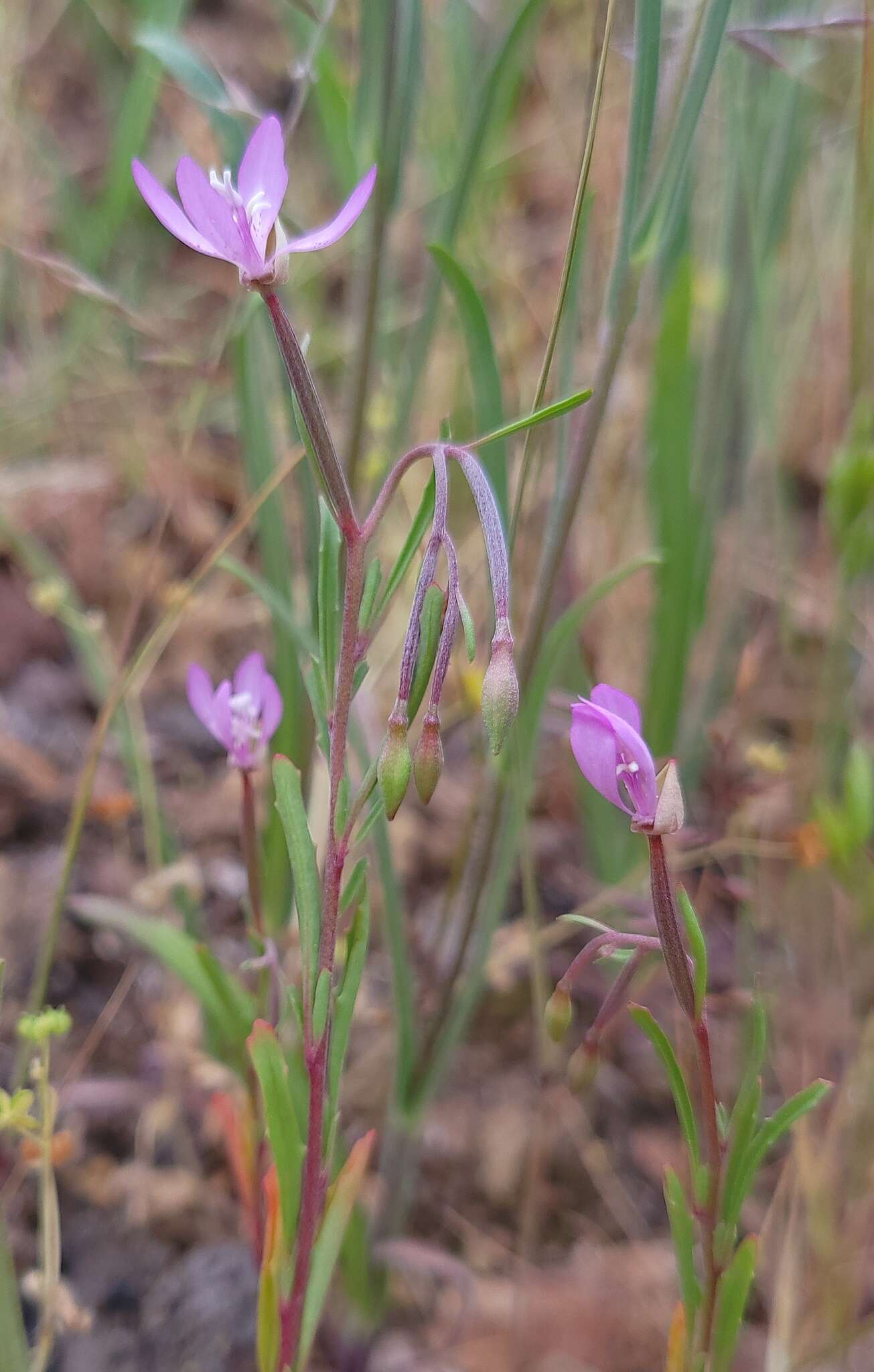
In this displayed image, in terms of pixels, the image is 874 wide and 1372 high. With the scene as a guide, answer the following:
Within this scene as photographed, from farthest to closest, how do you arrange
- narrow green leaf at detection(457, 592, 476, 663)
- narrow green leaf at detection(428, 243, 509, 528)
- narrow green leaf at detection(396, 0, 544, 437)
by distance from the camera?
1. narrow green leaf at detection(396, 0, 544, 437)
2. narrow green leaf at detection(428, 243, 509, 528)
3. narrow green leaf at detection(457, 592, 476, 663)

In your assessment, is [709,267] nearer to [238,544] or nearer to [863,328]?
[863,328]

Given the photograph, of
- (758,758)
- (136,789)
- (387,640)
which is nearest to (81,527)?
(387,640)

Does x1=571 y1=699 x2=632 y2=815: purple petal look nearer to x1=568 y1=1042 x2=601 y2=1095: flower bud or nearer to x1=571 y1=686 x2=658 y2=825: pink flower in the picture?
x1=571 y1=686 x2=658 y2=825: pink flower

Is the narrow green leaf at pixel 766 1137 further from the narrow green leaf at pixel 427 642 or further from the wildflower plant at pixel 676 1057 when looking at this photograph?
the narrow green leaf at pixel 427 642

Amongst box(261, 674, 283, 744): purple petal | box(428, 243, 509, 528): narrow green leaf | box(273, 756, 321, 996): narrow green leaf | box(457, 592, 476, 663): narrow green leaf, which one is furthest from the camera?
box(428, 243, 509, 528): narrow green leaf

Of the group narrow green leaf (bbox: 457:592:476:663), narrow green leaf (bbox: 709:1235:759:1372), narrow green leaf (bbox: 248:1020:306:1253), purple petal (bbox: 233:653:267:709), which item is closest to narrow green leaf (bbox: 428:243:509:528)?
purple petal (bbox: 233:653:267:709)

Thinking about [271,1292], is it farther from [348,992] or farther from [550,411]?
[550,411]

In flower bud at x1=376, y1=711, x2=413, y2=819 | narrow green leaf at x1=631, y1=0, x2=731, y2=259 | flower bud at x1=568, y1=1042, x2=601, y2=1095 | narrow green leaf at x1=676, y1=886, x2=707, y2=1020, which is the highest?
narrow green leaf at x1=631, y1=0, x2=731, y2=259
